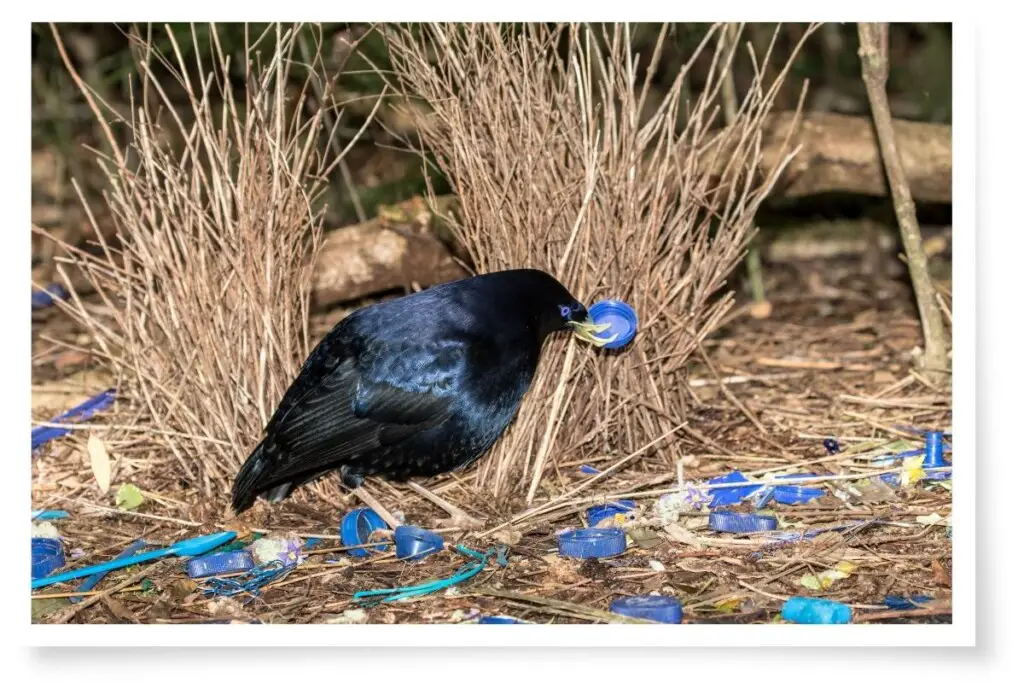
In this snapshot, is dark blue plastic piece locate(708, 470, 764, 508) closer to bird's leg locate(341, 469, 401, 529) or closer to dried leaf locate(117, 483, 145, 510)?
bird's leg locate(341, 469, 401, 529)

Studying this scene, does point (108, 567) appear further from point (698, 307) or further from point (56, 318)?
point (56, 318)

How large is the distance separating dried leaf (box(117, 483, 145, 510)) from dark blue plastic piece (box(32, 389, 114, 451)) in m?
0.65

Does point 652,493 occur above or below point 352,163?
below

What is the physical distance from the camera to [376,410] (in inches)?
145

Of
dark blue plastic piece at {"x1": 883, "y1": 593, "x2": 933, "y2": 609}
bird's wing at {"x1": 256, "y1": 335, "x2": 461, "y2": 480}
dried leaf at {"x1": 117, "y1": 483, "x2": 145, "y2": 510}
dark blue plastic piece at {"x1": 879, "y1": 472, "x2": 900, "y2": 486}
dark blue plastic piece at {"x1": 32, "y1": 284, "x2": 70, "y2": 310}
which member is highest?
dark blue plastic piece at {"x1": 32, "y1": 284, "x2": 70, "y2": 310}

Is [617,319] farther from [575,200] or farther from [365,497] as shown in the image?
[365,497]

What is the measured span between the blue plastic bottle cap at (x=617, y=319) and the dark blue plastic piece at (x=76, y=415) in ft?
6.37

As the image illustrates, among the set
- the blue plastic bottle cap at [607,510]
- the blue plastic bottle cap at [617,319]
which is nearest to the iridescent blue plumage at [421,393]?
the blue plastic bottle cap at [617,319]

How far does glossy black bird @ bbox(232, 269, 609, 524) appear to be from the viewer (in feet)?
12.1

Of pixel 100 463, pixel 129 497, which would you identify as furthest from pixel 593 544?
pixel 100 463

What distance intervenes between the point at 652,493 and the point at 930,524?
31.6 inches

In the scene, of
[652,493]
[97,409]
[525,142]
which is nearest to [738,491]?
[652,493]

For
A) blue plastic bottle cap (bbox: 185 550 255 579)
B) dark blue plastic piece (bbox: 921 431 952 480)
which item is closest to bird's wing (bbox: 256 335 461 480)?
blue plastic bottle cap (bbox: 185 550 255 579)

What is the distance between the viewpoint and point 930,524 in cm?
358
